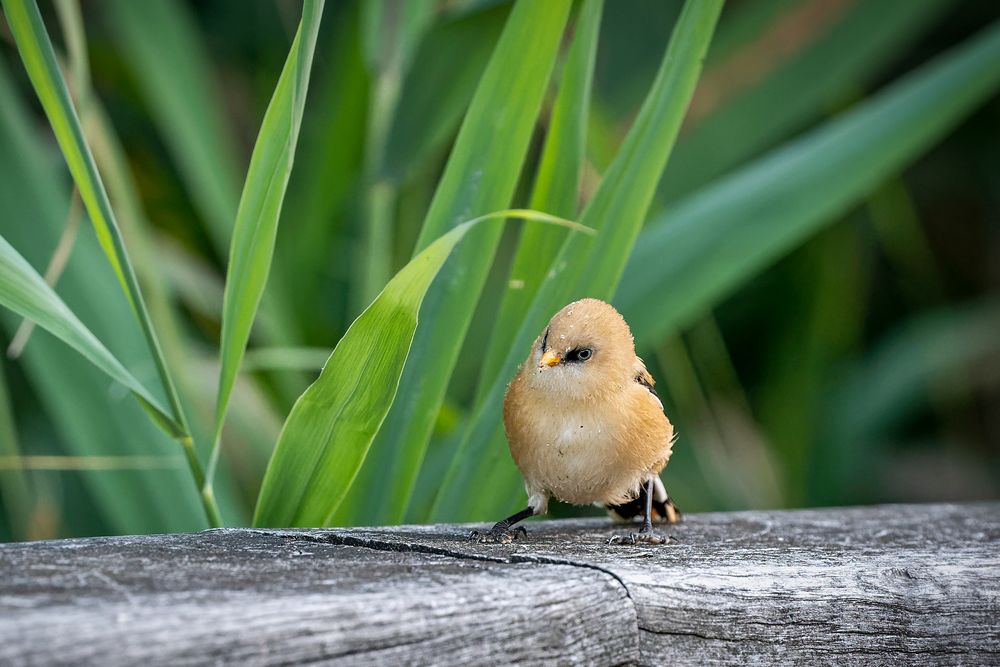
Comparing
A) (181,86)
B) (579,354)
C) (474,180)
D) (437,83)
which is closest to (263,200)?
(474,180)

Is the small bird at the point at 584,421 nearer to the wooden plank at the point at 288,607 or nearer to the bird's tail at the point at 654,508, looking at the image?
the bird's tail at the point at 654,508

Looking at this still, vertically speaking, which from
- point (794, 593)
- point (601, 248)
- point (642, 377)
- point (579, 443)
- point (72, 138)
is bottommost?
point (794, 593)

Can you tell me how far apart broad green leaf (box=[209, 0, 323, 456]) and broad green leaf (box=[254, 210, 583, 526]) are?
10 centimetres

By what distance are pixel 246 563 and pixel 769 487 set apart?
2.20 meters

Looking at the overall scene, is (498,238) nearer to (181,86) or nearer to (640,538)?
(640,538)

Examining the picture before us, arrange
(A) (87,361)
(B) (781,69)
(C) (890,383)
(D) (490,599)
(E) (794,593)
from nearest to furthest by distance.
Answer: (D) (490,599)
(E) (794,593)
(A) (87,361)
(B) (781,69)
(C) (890,383)

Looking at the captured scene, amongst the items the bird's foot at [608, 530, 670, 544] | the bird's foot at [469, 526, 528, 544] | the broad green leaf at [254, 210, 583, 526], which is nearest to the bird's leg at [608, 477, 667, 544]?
the bird's foot at [608, 530, 670, 544]

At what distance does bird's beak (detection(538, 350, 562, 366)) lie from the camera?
142 cm

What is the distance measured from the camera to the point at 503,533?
133cm

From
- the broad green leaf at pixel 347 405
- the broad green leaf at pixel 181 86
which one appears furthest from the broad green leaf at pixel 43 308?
the broad green leaf at pixel 181 86

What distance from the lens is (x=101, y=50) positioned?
9.34 ft

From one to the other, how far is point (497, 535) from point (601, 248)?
0.42 meters

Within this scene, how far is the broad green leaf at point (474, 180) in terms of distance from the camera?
4.70 ft

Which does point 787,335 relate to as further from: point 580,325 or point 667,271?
point 580,325
